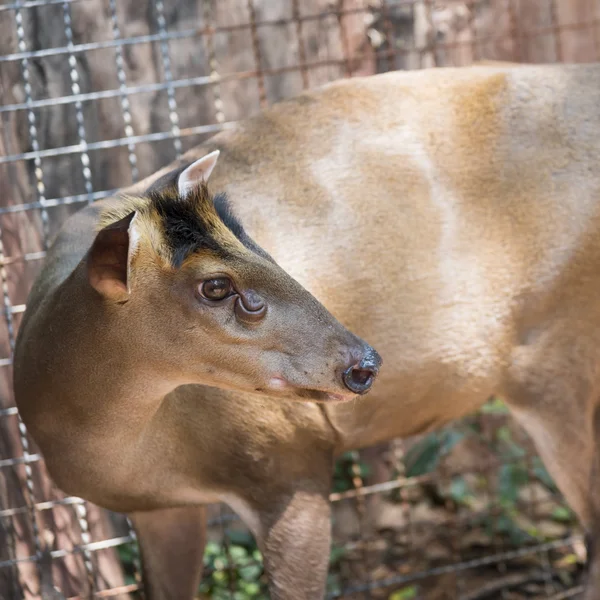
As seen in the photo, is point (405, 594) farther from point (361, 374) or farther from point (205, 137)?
point (361, 374)

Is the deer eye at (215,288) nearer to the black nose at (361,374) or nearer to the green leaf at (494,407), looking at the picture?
the black nose at (361,374)

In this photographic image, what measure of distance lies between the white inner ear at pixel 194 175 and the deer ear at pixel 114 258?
20 cm

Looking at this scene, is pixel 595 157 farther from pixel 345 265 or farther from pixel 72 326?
pixel 72 326

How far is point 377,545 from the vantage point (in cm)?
480

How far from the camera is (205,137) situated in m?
4.49

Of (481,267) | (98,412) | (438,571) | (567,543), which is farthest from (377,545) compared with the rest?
(98,412)

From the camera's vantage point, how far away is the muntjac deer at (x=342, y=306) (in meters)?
2.52

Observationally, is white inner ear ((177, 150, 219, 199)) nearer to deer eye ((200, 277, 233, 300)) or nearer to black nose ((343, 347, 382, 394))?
deer eye ((200, 277, 233, 300))

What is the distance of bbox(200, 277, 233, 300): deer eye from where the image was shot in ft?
7.68

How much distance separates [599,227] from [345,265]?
84 cm

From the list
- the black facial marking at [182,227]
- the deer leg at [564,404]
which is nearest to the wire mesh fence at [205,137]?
the deer leg at [564,404]

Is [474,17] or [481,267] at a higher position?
[474,17]

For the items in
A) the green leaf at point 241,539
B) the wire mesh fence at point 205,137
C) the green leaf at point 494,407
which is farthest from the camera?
the green leaf at point 494,407

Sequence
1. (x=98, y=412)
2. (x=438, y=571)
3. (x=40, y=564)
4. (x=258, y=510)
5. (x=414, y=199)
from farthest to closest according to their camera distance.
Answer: (x=438, y=571) < (x=40, y=564) < (x=414, y=199) < (x=258, y=510) < (x=98, y=412)
